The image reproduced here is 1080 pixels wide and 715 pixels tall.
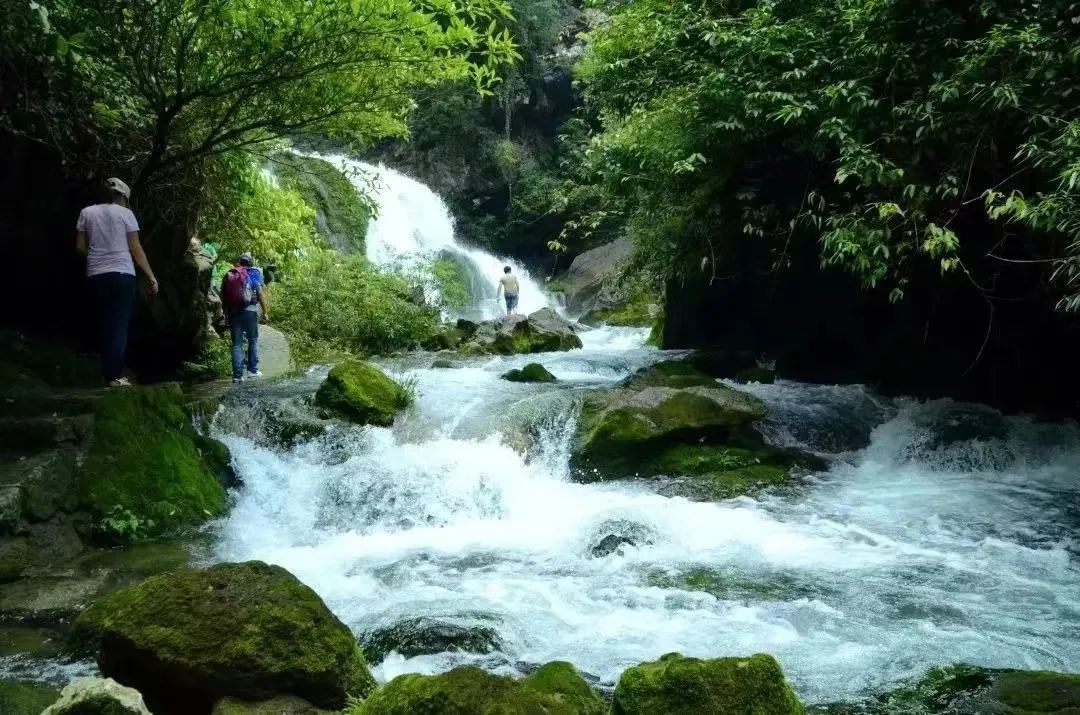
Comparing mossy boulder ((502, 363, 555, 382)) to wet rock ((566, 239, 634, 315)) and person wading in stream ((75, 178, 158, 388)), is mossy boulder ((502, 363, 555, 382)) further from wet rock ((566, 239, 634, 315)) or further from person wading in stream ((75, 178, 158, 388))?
wet rock ((566, 239, 634, 315))

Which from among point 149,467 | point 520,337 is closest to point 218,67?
point 149,467

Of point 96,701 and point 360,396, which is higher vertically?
point 360,396

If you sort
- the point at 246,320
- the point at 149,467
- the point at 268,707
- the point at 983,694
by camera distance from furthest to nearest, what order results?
the point at 246,320 < the point at 149,467 < the point at 983,694 < the point at 268,707

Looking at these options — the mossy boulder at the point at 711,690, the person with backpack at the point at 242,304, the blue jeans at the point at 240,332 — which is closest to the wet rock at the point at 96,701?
the mossy boulder at the point at 711,690

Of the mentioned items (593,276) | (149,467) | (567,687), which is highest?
(593,276)

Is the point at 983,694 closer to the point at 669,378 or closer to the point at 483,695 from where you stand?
the point at 483,695

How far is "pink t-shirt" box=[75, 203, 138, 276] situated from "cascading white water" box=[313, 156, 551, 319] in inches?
598

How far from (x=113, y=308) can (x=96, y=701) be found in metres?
5.31

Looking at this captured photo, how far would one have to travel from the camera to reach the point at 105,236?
745cm

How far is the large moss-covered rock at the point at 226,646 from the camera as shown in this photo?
392 cm

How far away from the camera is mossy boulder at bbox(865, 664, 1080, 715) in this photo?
367cm

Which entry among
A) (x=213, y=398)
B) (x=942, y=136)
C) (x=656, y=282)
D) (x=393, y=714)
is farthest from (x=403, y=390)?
(x=393, y=714)

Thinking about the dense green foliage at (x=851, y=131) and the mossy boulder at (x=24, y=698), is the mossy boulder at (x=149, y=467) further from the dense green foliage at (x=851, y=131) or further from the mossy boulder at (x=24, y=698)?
the dense green foliage at (x=851, y=131)

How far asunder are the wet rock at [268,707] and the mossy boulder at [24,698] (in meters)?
0.72
